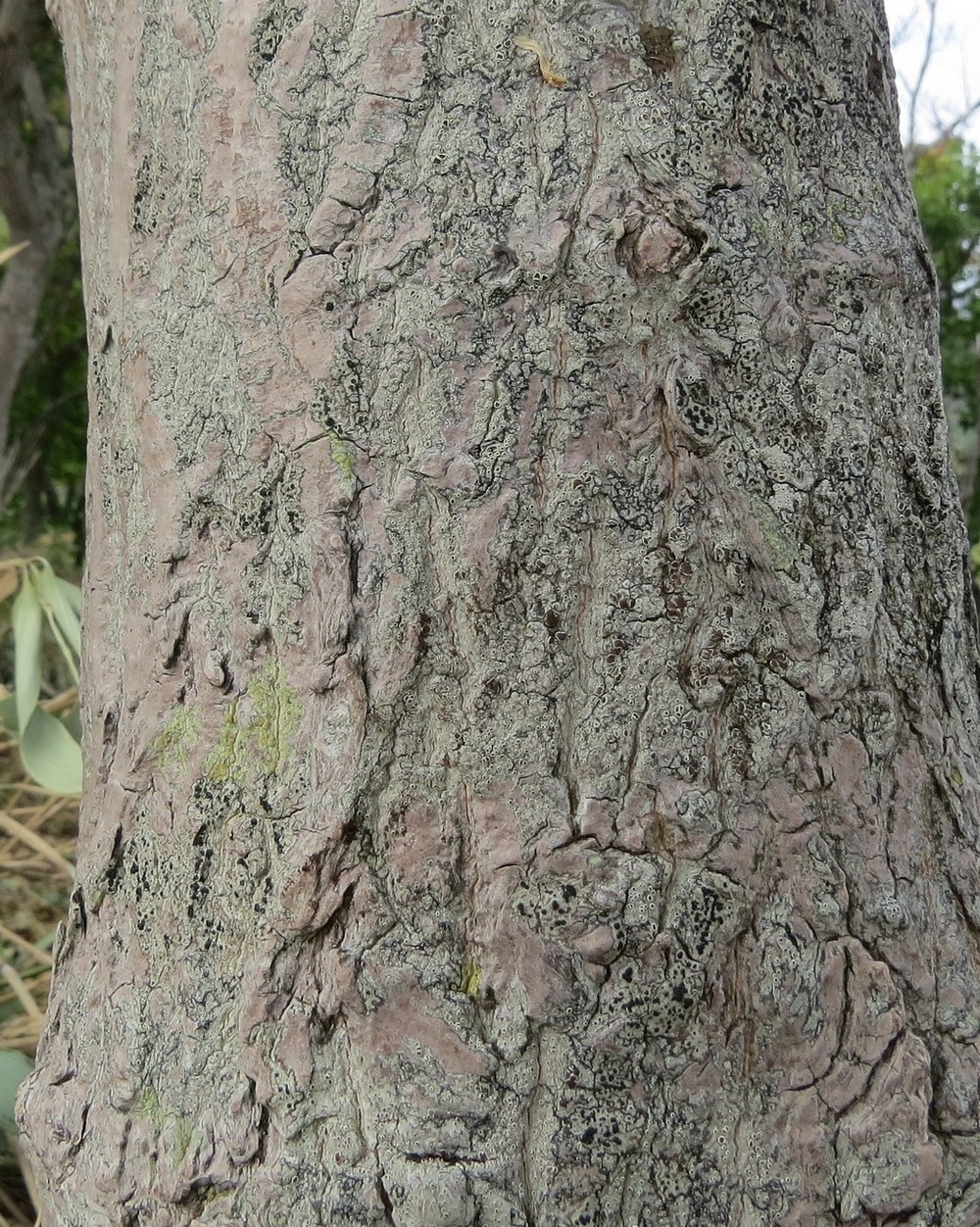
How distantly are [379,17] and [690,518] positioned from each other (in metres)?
0.44

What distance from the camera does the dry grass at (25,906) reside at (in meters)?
1.35

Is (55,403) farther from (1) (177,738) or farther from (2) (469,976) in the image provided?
(2) (469,976)

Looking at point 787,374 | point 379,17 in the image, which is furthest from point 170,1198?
point 379,17

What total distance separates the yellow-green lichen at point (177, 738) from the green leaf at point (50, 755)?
0.75 meters

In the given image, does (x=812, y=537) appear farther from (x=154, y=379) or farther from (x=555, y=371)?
(x=154, y=379)

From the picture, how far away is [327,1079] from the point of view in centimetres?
80

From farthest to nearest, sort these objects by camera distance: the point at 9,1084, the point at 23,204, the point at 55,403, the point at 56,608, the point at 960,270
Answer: the point at 960,270, the point at 55,403, the point at 23,204, the point at 56,608, the point at 9,1084

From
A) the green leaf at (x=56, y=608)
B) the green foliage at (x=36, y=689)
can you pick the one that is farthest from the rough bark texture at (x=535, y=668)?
the green leaf at (x=56, y=608)

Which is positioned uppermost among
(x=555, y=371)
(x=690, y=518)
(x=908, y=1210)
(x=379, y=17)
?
(x=379, y=17)

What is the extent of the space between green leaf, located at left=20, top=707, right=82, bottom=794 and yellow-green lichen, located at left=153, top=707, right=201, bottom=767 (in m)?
0.75

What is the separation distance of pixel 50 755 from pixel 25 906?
591mm

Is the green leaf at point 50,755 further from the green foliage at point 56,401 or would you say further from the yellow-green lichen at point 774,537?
the green foliage at point 56,401

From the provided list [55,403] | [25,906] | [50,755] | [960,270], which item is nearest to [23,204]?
[55,403]

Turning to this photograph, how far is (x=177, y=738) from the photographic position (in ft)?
2.95
